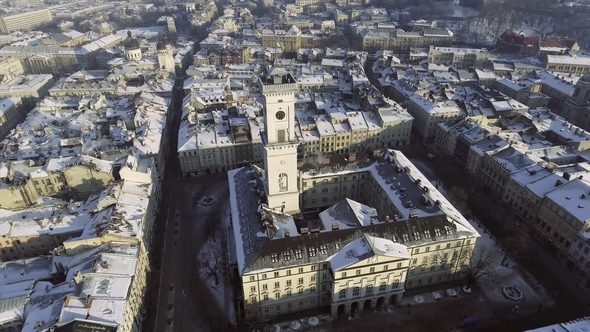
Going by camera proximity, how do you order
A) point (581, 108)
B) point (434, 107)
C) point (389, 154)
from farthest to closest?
1. point (581, 108)
2. point (434, 107)
3. point (389, 154)

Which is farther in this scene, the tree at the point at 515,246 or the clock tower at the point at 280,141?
the tree at the point at 515,246

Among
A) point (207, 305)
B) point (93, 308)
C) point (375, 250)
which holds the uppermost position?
point (375, 250)

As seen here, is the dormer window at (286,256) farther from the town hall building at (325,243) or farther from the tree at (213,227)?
the tree at (213,227)

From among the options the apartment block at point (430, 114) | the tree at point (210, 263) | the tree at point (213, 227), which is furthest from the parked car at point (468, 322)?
the apartment block at point (430, 114)

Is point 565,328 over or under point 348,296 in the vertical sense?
over

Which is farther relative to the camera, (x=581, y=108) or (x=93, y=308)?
(x=581, y=108)

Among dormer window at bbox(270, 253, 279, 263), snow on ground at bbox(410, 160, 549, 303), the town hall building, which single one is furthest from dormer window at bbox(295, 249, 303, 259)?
snow on ground at bbox(410, 160, 549, 303)

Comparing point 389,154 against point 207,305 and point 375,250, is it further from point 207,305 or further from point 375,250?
point 207,305

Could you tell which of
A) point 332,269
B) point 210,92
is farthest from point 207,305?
point 210,92
